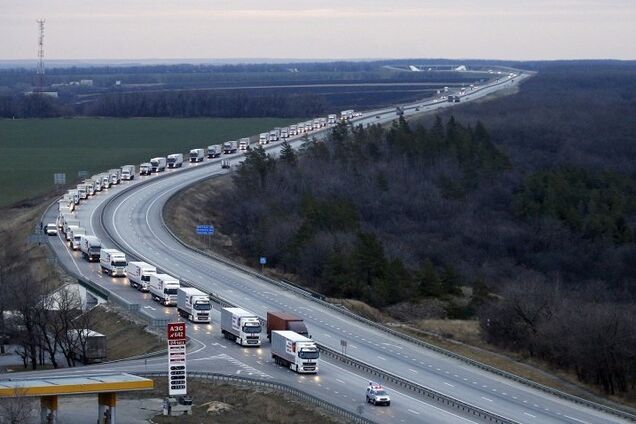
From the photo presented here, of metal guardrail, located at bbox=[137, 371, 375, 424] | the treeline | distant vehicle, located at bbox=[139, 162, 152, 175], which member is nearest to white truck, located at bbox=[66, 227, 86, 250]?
the treeline

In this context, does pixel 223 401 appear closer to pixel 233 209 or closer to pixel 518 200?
pixel 233 209

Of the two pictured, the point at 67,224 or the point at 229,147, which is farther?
the point at 229,147

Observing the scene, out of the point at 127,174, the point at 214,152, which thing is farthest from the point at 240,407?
the point at 214,152

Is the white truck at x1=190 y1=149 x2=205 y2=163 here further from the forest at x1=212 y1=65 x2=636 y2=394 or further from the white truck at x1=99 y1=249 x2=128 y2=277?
the white truck at x1=99 y1=249 x2=128 y2=277

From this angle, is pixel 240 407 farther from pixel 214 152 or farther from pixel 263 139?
pixel 263 139

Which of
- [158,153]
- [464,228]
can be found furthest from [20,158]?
[464,228]

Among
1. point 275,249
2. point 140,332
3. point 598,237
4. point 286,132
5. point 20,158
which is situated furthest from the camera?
point 286,132

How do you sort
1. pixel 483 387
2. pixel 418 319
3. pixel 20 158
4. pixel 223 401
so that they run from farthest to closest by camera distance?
pixel 20 158 → pixel 418 319 → pixel 483 387 → pixel 223 401
